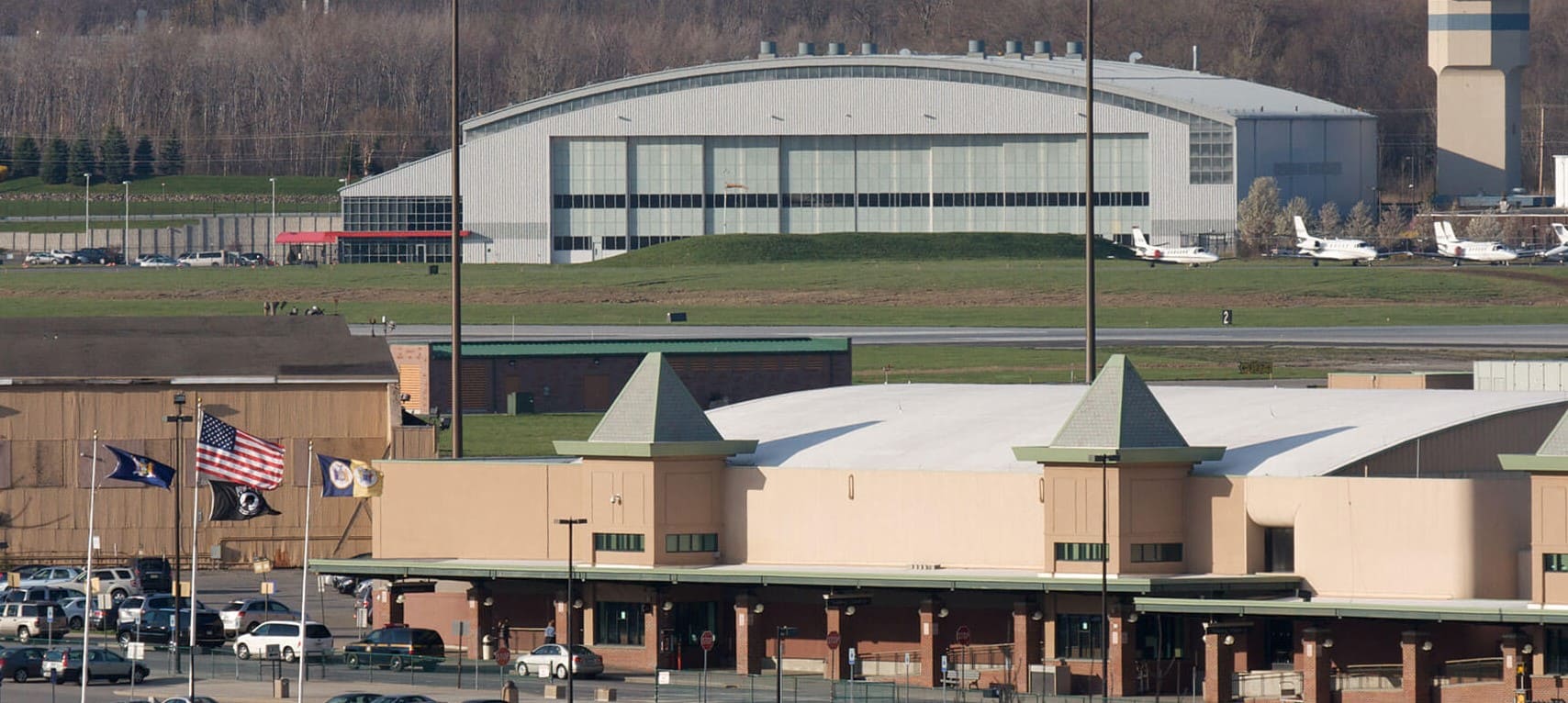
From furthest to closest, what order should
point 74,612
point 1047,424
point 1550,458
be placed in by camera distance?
point 74,612 < point 1047,424 < point 1550,458

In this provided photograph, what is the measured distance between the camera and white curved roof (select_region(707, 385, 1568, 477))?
209 ft

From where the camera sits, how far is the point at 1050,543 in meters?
61.9

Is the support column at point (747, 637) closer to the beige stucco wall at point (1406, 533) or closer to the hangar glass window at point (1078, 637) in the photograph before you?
the hangar glass window at point (1078, 637)

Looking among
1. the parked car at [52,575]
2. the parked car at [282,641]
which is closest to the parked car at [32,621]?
the parked car at [282,641]

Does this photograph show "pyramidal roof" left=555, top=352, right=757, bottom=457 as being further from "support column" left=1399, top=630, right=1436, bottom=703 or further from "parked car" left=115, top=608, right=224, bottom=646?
"support column" left=1399, top=630, right=1436, bottom=703

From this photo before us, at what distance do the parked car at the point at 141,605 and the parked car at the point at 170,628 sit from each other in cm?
29

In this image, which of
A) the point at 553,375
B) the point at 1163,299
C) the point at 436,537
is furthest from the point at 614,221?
the point at 436,537

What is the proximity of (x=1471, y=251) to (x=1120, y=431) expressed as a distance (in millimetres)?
125784

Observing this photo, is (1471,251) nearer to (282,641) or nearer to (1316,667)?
(1316,667)

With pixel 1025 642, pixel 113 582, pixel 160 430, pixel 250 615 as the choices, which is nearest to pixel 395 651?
pixel 250 615

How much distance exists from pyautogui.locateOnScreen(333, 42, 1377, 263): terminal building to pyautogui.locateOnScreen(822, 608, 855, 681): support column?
128393 mm

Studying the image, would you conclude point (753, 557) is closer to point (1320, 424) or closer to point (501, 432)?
point (1320, 424)

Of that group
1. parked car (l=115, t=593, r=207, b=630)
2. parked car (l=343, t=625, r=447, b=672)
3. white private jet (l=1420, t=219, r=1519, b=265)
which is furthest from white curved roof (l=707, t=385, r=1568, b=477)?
white private jet (l=1420, t=219, r=1519, b=265)

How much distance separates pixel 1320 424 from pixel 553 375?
52936mm
